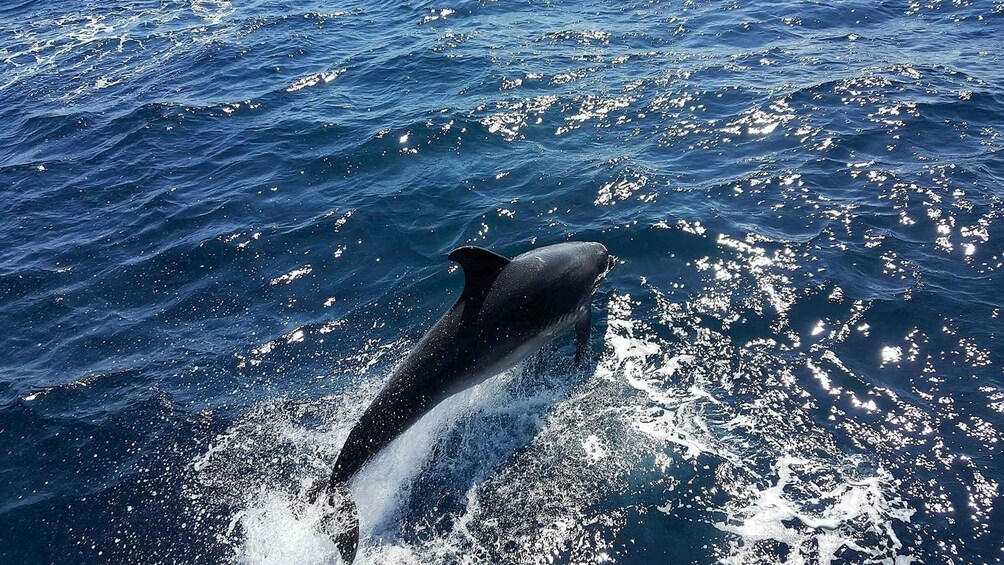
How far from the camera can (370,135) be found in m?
20.9

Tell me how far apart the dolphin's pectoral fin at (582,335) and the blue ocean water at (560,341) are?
0.49 m

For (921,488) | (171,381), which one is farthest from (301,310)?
(921,488)

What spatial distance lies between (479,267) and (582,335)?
3023mm

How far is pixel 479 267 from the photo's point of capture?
1062 centimetres

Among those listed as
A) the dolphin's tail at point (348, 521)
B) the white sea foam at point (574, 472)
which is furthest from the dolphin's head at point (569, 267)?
the dolphin's tail at point (348, 521)

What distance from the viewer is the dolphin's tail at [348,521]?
28.9 feet

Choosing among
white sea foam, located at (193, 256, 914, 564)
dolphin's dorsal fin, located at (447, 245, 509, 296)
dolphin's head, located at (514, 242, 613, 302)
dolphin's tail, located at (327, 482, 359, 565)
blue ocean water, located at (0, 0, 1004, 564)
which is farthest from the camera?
dolphin's head, located at (514, 242, 613, 302)

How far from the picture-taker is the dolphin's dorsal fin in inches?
408

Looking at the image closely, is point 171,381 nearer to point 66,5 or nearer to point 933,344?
point 933,344

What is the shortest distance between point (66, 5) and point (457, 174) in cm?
4074

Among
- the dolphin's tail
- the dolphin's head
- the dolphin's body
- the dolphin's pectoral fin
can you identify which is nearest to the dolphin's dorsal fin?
the dolphin's body

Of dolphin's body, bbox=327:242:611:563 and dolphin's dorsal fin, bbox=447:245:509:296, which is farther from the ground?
dolphin's dorsal fin, bbox=447:245:509:296

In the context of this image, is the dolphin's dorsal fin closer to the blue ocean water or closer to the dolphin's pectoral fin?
the dolphin's pectoral fin

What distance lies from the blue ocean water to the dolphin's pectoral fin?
0.49m
